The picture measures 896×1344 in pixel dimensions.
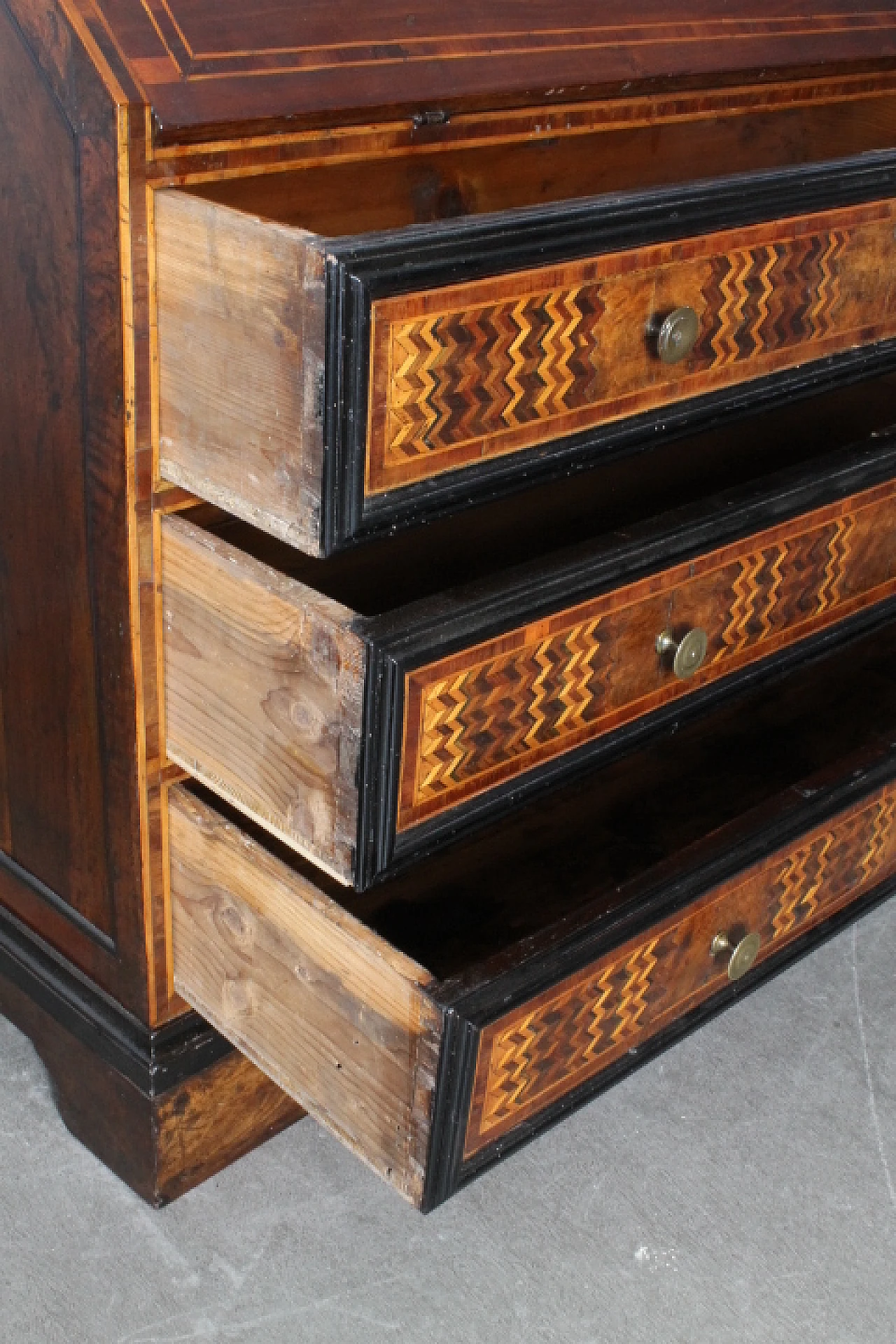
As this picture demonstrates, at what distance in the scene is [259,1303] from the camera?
1.09 metres

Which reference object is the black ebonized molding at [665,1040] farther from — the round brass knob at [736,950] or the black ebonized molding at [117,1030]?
the black ebonized molding at [117,1030]

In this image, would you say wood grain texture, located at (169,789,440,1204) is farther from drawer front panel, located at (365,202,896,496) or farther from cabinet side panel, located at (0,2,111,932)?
drawer front panel, located at (365,202,896,496)

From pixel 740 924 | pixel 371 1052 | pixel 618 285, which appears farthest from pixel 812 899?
pixel 618 285

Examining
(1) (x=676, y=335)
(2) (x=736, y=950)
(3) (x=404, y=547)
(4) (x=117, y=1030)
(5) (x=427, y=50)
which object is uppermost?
(5) (x=427, y=50)

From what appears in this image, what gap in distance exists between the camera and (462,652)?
0.85m

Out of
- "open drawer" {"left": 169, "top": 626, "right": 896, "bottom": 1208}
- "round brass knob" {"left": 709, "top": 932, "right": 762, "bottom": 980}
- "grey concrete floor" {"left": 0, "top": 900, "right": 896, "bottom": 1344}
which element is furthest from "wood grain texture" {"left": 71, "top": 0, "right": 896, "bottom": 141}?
"grey concrete floor" {"left": 0, "top": 900, "right": 896, "bottom": 1344}

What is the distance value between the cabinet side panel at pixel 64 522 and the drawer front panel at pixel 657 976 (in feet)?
0.98

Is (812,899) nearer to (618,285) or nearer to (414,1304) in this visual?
(414,1304)

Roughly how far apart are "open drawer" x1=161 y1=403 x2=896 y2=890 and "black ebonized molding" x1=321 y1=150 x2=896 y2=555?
6 centimetres

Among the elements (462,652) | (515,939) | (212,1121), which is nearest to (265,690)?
(462,652)

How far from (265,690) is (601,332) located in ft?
0.91

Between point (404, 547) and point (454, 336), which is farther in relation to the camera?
point (404, 547)

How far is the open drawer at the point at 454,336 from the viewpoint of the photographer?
0.77 meters

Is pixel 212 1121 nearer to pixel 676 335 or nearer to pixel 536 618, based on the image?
pixel 536 618
